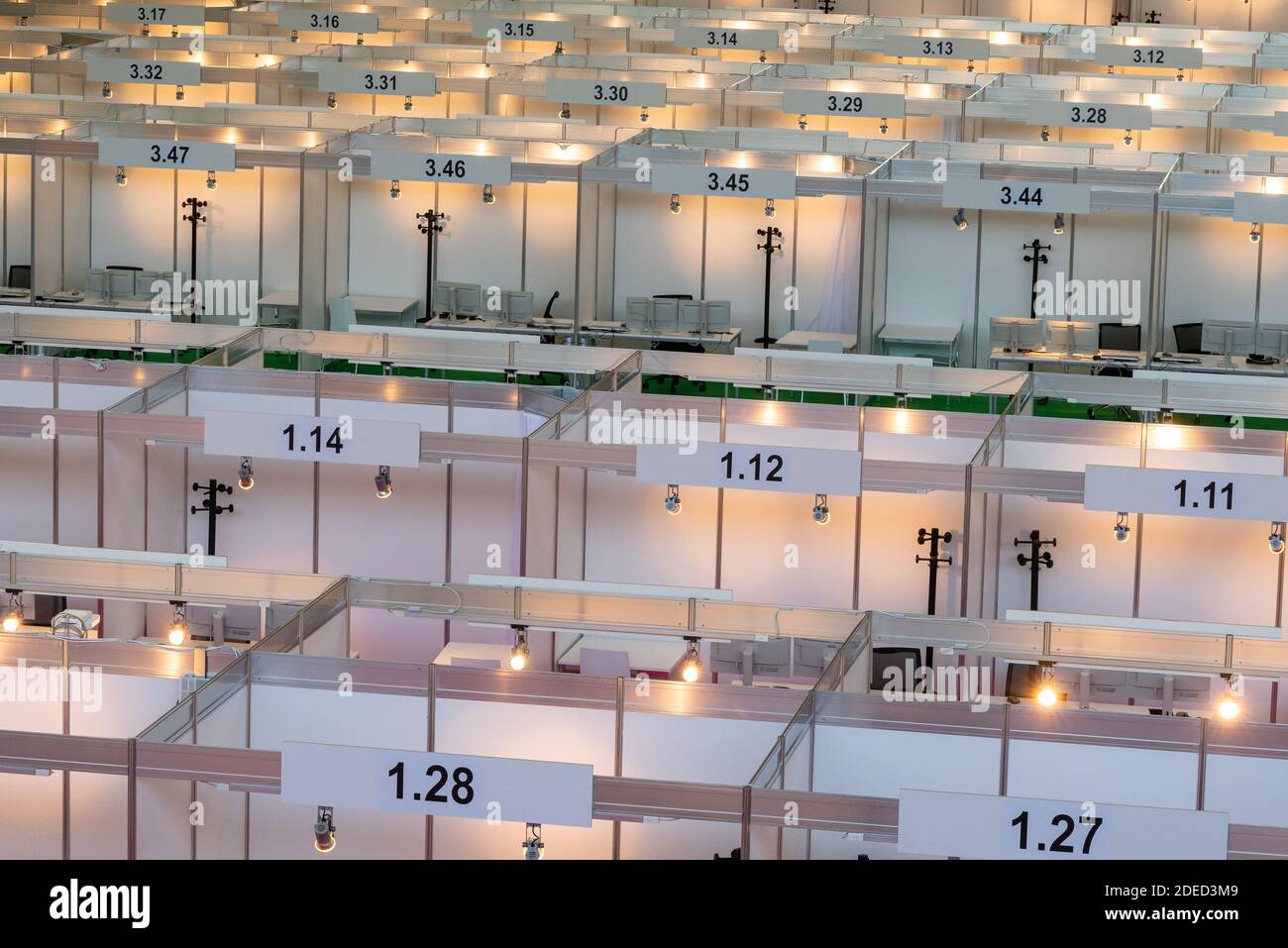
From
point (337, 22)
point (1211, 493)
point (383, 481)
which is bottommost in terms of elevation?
point (383, 481)

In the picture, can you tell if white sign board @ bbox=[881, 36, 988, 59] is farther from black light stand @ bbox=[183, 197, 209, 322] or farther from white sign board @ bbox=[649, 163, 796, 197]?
black light stand @ bbox=[183, 197, 209, 322]

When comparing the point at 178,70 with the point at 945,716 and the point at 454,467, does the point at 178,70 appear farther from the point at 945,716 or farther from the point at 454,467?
the point at 945,716

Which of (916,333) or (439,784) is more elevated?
(916,333)

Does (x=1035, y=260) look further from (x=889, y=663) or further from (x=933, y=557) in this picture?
(x=889, y=663)

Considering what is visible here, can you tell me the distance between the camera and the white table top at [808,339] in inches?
774

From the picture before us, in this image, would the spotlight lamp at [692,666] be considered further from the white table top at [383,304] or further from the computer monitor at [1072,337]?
the white table top at [383,304]

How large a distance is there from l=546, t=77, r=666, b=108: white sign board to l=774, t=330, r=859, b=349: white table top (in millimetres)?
5445

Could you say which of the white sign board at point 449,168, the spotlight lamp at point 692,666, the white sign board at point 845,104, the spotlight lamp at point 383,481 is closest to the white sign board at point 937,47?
the white sign board at point 845,104

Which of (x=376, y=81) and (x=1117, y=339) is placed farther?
(x=376, y=81)

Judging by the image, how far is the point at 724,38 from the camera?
92.1 ft

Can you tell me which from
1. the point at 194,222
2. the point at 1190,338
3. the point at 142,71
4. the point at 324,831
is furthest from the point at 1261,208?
the point at 142,71

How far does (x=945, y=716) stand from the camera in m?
10.1

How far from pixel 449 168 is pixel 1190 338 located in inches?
294

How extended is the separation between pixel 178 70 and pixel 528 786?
19.1 m
